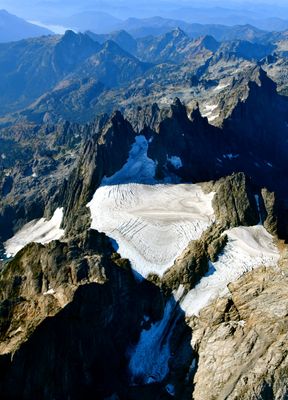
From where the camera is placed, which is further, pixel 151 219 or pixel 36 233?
pixel 36 233

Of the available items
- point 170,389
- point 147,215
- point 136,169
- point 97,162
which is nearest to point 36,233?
point 97,162

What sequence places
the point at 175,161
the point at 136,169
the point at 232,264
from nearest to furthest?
1. the point at 232,264
2. the point at 136,169
3. the point at 175,161

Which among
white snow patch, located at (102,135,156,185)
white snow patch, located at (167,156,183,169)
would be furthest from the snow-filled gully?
white snow patch, located at (167,156,183,169)

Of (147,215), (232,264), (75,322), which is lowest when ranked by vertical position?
(147,215)

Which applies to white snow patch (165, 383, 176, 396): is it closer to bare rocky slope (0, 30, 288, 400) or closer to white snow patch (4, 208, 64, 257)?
bare rocky slope (0, 30, 288, 400)

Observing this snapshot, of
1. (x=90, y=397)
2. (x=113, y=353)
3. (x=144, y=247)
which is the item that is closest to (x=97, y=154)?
(x=144, y=247)

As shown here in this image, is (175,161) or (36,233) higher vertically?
(175,161)

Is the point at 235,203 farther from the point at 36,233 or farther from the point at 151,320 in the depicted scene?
the point at 36,233
